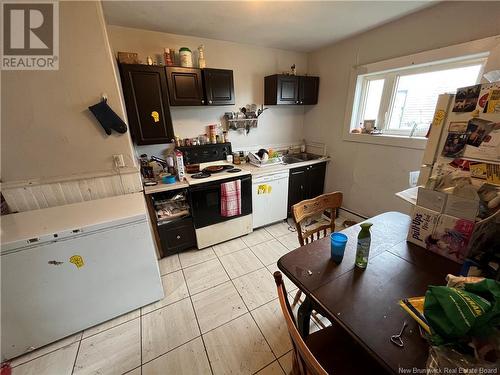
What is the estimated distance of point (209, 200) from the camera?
2.27 m

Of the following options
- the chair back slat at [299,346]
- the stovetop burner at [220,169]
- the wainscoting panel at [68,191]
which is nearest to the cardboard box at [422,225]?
the chair back slat at [299,346]

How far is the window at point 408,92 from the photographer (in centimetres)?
188

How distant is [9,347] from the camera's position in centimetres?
134

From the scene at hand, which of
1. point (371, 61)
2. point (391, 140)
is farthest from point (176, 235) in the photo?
point (371, 61)

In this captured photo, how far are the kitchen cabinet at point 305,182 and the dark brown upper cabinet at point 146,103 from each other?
1701 millimetres

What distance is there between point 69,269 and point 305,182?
8.89 feet

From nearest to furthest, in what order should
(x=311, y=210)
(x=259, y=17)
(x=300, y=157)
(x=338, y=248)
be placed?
(x=338, y=248)
(x=311, y=210)
(x=259, y=17)
(x=300, y=157)

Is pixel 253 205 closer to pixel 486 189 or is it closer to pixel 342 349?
pixel 342 349

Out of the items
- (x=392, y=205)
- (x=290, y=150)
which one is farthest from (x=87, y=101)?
(x=392, y=205)

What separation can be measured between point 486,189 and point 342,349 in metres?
0.99

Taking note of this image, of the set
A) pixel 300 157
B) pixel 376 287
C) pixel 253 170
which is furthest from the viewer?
pixel 300 157

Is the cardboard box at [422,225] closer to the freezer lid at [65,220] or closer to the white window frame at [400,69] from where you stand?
the white window frame at [400,69]

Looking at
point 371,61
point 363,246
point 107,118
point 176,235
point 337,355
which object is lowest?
point 176,235

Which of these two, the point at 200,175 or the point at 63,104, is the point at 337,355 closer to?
the point at 200,175
